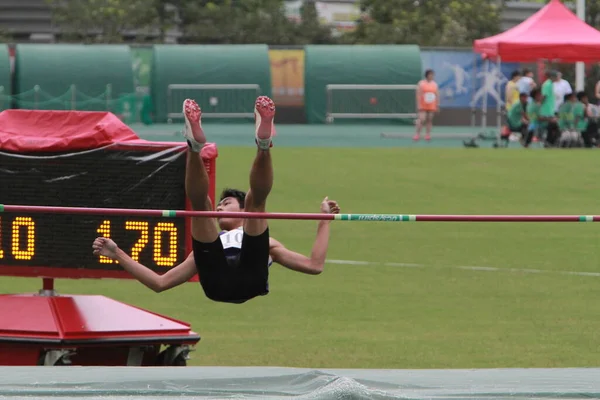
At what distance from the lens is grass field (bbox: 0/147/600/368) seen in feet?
38.0

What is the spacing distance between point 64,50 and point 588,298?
29.4 meters

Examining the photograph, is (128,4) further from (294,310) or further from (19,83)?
(294,310)

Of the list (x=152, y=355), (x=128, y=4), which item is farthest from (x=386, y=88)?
(x=152, y=355)

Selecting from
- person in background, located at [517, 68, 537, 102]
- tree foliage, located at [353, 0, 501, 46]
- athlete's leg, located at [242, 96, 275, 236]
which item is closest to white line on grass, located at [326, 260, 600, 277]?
athlete's leg, located at [242, 96, 275, 236]

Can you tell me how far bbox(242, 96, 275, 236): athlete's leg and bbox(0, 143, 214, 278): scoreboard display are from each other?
76 centimetres

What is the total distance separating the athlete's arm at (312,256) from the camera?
8.88 meters

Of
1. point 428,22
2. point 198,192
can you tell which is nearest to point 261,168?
point 198,192

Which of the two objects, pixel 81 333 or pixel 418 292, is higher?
pixel 81 333

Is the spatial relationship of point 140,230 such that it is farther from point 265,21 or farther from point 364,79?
point 265,21

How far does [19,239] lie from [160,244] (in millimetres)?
966

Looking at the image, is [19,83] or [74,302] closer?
[74,302]

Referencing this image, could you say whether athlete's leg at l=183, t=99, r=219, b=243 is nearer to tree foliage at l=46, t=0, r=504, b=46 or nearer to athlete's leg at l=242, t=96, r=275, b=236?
athlete's leg at l=242, t=96, r=275, b=236

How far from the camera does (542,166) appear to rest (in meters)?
28.1

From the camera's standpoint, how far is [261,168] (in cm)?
825
